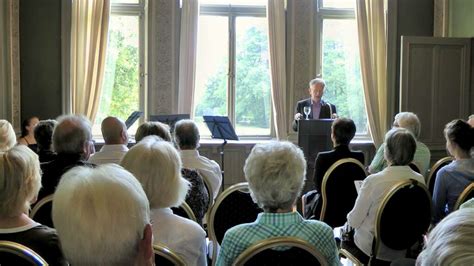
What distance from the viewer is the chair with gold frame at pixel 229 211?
2986 millimetres

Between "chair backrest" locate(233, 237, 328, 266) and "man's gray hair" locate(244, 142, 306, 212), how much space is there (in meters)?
0.31

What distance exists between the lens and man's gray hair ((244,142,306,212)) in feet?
7.04

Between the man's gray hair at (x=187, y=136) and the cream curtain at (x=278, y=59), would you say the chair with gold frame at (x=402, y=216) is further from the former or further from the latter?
the cream curtain at (x=278, y=59)

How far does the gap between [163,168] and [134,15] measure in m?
5.88

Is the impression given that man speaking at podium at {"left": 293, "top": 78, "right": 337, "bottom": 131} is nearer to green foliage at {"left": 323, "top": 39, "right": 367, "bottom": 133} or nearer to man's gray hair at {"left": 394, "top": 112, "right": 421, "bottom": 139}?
green foliage at {"left": 323, "top": 39, "right": 367, "bottom": 133}

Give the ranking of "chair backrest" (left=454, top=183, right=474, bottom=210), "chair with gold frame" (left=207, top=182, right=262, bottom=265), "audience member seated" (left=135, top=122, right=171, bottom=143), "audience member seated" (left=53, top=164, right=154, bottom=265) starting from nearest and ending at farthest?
"audience member seated" (left=53, top=164, right=154, bottom=265) < "chair backrest" (left=454, top=183, right=474, bottom=210) < "chair with gold frame" (left=207, top=182, right=262, bottom=265) < "audience member seated" (left=135, top=122, right=171, bottom=143)

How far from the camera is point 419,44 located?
7137 mm

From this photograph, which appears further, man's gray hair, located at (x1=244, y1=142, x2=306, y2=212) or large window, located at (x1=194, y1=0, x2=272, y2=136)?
large window, located at (x1=194, y1=0, x2=272, y2=136)

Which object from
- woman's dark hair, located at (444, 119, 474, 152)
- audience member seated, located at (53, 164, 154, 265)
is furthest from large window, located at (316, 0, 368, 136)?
audience member seated, located at (53, 164, 154, 265)

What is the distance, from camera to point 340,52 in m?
7.91

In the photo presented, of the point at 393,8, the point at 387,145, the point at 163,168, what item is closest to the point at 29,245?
the point at 163,168

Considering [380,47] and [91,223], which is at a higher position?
[380,47]

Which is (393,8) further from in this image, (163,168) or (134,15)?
(163,168)

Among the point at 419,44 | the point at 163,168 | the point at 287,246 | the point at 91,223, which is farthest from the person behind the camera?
the point at 419,44
